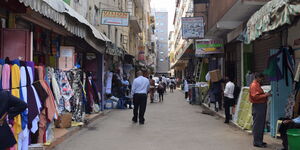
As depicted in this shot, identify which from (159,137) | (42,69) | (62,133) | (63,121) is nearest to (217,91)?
(159,137)

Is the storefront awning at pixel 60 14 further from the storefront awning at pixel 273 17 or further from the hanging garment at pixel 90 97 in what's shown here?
the storefront awning at pixel 273 17

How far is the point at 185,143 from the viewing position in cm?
766

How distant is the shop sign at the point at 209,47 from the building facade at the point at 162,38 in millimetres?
98508

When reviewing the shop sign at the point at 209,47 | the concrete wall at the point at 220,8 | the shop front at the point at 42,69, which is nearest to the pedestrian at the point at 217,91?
the concrete wall at the point at 220,8

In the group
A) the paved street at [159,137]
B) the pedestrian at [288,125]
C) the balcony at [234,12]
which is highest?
the balcony at [234,12]

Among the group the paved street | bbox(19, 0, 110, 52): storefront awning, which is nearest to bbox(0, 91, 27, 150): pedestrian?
bbox(19, 0, 110, 52): storefront awning

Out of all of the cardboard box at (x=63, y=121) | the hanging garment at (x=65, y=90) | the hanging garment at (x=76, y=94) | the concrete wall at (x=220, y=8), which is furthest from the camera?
the concrete wall at (x=220, y=8)

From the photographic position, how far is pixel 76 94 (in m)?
9.57

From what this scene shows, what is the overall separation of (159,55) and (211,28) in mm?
101996

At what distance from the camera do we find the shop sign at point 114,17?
15.1 metres

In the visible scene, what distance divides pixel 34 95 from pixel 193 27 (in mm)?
12874

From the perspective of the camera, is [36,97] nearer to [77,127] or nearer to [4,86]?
[4,86]

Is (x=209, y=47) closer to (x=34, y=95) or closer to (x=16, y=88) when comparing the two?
(x=34, y=95)

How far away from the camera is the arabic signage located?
17375 millimetres
